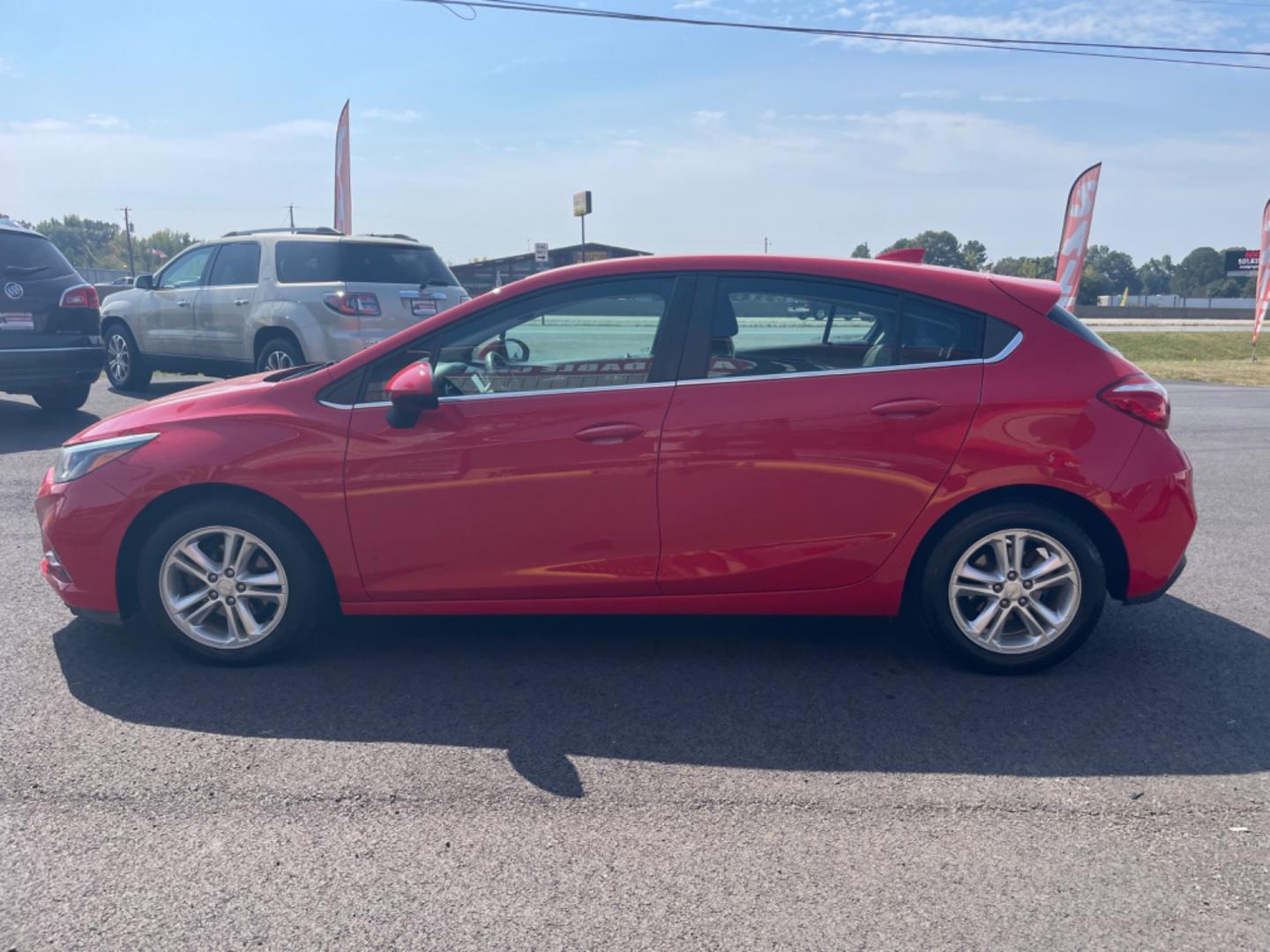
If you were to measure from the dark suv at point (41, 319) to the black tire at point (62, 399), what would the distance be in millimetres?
956

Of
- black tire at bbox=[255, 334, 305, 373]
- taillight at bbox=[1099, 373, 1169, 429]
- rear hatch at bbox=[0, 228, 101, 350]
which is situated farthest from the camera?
black tire at bbox=[255, 334, 305, 373]

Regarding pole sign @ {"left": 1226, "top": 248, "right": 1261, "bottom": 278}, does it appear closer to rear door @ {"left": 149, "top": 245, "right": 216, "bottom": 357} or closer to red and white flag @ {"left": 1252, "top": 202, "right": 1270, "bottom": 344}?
red and white flag @ {"left": 1252, "top": 202, "right": 1270, "bottom": 344}


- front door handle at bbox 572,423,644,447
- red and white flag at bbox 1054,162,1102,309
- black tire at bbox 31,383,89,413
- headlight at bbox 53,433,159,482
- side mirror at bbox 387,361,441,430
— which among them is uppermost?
red and white flag at bbox 1054,162,1102,309

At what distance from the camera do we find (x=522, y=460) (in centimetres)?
422

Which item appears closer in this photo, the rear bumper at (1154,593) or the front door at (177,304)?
the rear bumper at (1154,593)

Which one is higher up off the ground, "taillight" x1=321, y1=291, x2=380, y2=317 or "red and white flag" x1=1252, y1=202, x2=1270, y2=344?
"red and white flag" x1=1252, y1=202, x2=1270, y2=344

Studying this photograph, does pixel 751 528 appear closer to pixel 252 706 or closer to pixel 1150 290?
pixel 252 706

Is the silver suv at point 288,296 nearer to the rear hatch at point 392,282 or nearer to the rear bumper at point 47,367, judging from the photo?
the rear hatch at point 392,282

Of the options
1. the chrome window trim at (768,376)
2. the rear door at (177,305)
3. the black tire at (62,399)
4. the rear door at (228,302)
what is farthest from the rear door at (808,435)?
the rear door at (177,305)

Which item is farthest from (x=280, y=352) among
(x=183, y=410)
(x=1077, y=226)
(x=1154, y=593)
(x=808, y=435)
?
(x=1077, y=226)

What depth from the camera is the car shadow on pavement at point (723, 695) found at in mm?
3680

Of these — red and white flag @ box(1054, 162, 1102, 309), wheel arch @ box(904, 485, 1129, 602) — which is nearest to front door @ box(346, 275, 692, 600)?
wheel arch @ box(904, 485, 1129, 602)

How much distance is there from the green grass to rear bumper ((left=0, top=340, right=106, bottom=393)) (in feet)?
74.4

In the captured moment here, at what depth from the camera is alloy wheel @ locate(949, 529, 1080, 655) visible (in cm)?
426
